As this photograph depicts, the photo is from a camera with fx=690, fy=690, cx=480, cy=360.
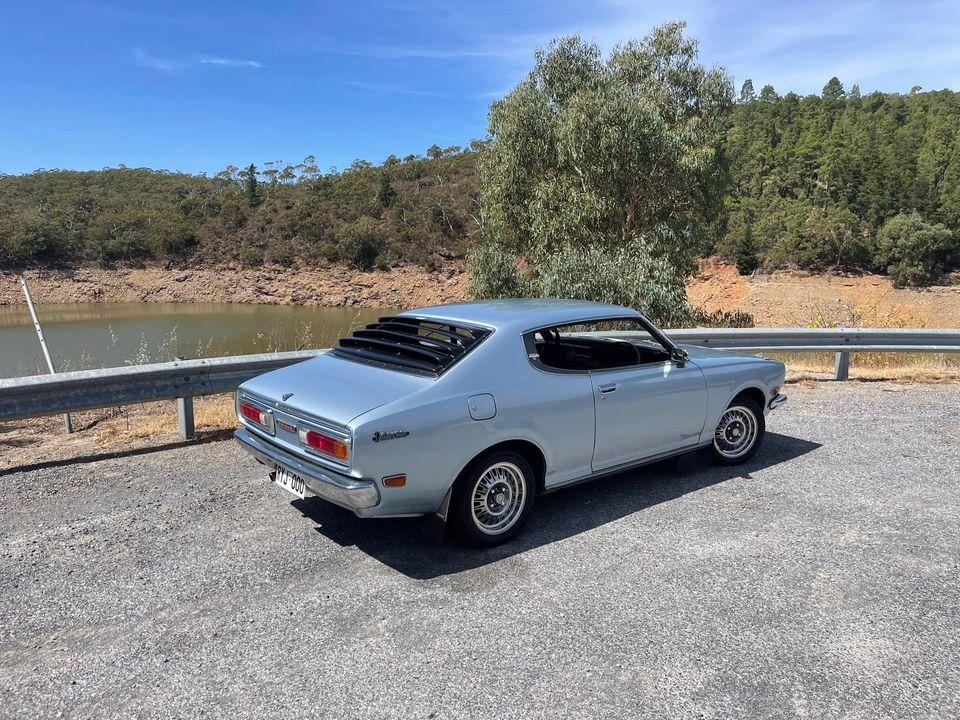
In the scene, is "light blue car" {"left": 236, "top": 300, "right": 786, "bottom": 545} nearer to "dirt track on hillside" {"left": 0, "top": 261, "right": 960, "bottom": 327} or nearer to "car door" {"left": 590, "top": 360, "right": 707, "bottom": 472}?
"car door" {"left": 590, "top": 360, "right": 707, "bottom": 472}

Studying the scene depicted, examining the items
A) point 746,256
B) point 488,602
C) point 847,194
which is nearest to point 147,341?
point 488,602

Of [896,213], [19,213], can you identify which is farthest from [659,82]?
[19,213]

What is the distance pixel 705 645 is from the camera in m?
3.31

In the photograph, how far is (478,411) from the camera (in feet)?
13.5

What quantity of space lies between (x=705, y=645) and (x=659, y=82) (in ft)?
82.9

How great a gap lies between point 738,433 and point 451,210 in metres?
55.9

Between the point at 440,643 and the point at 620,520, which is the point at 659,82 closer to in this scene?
the point at 620,520

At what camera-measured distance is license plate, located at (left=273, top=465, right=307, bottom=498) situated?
4.16 metres

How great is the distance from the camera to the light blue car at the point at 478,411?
3867mm

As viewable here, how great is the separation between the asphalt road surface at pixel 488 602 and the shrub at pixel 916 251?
128 ft

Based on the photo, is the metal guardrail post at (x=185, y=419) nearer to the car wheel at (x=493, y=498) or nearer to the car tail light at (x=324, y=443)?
the car tail light at (x=324, y=443)

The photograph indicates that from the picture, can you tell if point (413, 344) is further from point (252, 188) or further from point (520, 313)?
point (252, 188)

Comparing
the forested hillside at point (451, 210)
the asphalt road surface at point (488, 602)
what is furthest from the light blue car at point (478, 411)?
the forested hillside at point (451, 210)

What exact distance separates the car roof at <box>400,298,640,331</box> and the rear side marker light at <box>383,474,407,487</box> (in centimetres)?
125
